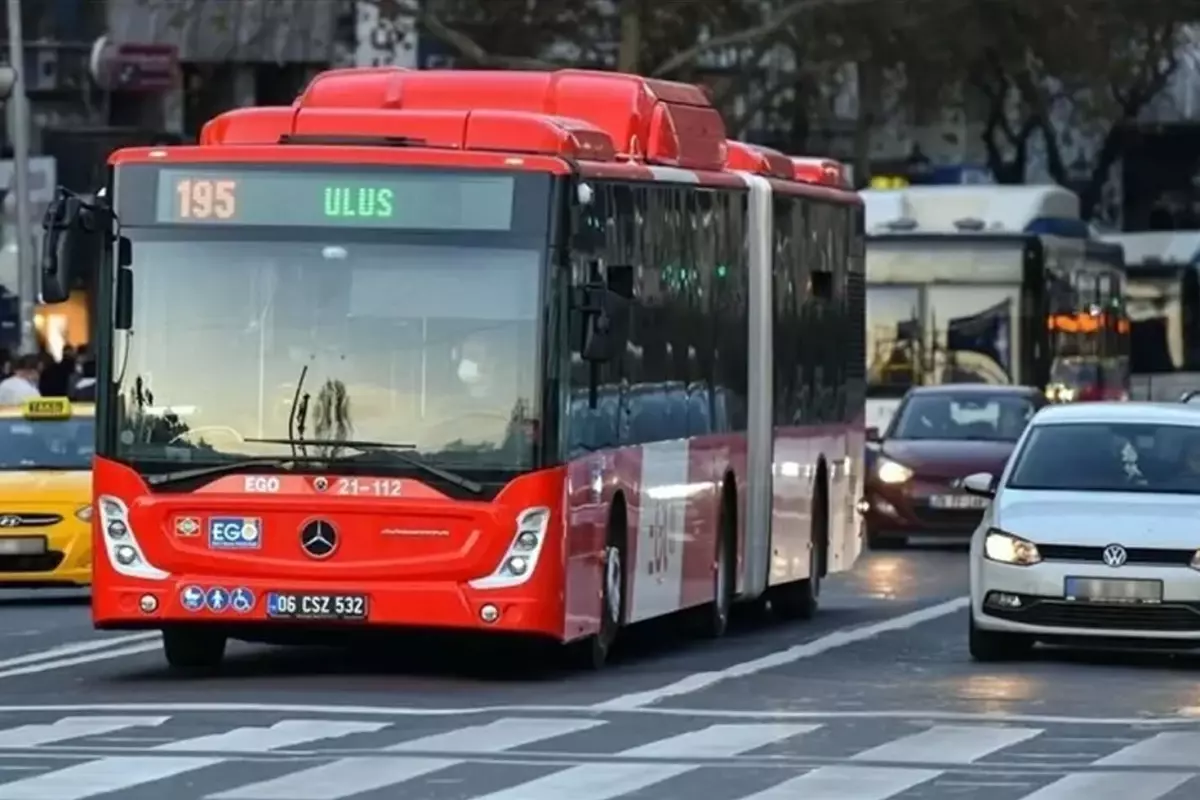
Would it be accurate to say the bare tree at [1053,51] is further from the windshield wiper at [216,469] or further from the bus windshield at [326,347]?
the windshield wiper at [216,469]

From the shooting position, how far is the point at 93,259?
18781 mm

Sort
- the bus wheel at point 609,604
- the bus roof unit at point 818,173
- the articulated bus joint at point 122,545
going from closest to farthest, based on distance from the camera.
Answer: the articulated bus joint at point 122,545 → the bus wheel at point 609,604 → the bus roof unit at point 818,173

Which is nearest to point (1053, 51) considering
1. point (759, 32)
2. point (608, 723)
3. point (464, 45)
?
Answer: point (759, 32)

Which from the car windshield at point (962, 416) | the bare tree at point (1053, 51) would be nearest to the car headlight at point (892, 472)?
the car windshield at point (962, 416)

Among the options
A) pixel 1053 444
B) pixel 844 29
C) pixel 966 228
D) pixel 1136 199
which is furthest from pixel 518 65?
pixel 1136 199

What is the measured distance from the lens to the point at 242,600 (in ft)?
60.1

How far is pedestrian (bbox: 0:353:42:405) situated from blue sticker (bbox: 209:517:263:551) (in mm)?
15779

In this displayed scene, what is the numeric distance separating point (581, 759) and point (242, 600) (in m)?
3.87

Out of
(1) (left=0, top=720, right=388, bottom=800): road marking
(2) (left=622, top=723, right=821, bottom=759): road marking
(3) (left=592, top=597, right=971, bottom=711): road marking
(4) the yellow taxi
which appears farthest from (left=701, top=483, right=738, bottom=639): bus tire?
(1) (left=0, top=720, right=388, bottom=800): road marking

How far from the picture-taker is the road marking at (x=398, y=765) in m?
13.5

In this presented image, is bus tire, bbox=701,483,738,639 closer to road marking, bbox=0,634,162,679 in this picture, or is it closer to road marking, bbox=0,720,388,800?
road marking, bbox=0,634,162,679

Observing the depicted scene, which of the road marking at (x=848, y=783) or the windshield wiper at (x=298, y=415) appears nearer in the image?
the road marking at (x=848, y=783)

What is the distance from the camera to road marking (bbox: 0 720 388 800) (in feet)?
44.5

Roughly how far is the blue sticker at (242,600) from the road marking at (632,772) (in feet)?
9.65
